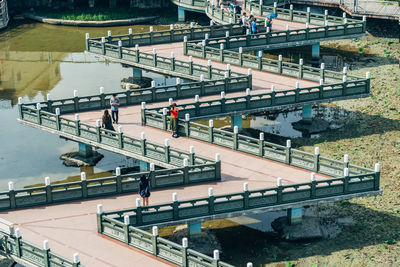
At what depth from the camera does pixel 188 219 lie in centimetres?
3997

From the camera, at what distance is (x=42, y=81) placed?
2704 inches

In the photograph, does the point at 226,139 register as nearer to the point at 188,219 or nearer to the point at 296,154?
the point at 296,154

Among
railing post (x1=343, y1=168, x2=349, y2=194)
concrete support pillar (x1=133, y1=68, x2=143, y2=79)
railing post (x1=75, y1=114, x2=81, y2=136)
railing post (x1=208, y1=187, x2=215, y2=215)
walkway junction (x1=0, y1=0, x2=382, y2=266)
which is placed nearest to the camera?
walkway junction (x1=0, y1=0, x2=382, y2=266)

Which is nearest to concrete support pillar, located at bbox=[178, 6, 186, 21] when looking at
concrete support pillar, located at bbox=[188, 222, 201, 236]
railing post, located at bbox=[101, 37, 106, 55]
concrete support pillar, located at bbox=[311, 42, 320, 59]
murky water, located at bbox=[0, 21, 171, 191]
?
murky water, located at bbox=[0, 21, 171, 191]

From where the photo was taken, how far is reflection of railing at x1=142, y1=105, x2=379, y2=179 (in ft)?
143

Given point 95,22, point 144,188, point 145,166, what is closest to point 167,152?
point 145,166

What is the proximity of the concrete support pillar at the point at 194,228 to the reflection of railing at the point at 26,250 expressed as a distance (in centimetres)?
842

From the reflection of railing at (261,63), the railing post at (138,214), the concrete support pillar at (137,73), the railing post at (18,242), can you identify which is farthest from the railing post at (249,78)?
the railing post at (18,242)

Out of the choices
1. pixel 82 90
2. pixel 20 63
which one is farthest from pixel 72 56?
pixel 82 90

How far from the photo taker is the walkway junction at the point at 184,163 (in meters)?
37.7

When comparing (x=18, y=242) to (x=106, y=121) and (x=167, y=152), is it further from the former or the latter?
(x=106, y=121)

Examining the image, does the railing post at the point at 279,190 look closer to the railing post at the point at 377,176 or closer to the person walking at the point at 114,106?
the railing post at the point at 377,176

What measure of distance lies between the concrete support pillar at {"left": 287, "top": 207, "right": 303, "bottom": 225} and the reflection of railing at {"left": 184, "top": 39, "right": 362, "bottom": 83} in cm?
1519

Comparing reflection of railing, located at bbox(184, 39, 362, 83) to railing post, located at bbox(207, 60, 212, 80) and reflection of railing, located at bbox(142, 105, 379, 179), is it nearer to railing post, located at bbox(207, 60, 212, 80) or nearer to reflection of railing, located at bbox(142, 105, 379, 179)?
railing post, located at bbox(207, 60, 212, 80)
